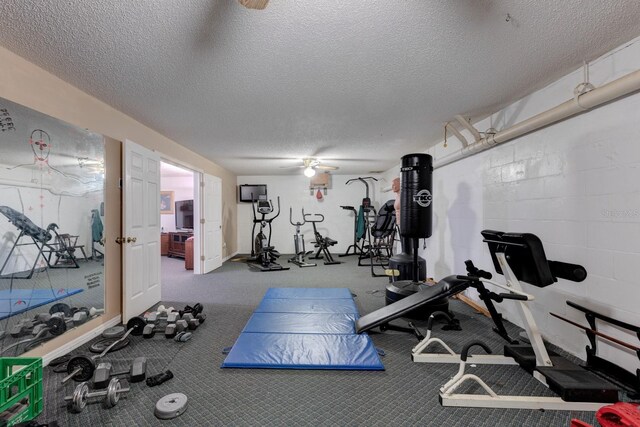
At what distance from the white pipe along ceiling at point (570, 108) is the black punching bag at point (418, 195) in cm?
64

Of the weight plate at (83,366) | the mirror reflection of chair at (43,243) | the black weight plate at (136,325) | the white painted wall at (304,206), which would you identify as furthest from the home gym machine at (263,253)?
the weight plate at (83,366)

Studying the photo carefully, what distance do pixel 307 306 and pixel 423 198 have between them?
1982 millimetres

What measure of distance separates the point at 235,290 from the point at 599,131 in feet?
15.0

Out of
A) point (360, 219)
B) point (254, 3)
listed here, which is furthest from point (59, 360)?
point (360, 219)

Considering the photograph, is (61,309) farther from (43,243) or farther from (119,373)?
(119,373)

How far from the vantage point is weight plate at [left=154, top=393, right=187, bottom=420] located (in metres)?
1.59

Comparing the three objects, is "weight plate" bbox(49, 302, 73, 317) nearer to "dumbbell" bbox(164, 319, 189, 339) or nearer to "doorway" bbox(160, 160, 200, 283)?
"dumbbell" bbox(164, 319, 189, 339)

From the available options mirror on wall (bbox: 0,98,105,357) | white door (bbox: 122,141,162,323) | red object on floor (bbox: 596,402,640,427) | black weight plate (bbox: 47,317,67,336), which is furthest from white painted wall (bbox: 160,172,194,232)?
red object on floor (bbox: 596,402,640,427)

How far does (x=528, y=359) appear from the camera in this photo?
198 cm

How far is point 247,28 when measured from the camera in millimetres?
1660

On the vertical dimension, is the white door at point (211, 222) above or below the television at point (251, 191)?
below

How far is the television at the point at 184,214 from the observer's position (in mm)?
7821

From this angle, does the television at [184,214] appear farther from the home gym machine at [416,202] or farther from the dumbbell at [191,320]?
the home gym machine at [416,202]

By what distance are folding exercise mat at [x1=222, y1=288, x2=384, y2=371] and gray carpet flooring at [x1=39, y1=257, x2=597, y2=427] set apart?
0.26 feet
